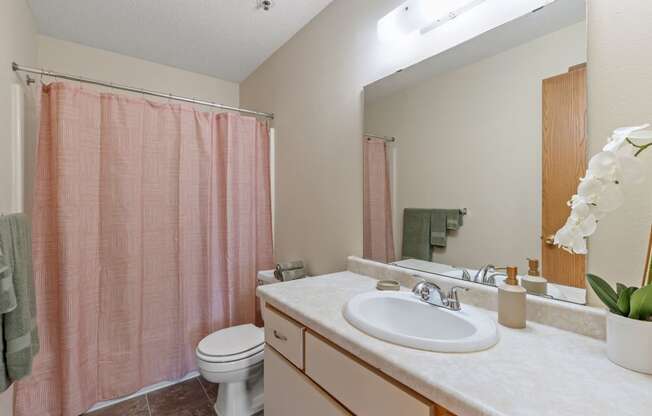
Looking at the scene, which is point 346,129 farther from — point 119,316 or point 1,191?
point 119,316

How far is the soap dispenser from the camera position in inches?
33.6

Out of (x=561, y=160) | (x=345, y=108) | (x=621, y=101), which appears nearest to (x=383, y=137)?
(x=345, y=108)

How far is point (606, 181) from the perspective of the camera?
64 centimetres

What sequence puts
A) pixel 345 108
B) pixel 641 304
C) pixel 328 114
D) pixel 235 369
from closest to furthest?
pixel 641 304
pixel 235 369
pixel 345 108
pixel 328 114

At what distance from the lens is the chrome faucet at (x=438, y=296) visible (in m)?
0.97

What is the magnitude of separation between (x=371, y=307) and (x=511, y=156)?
2.49ft

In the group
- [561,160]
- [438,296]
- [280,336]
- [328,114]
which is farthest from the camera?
[328,114]

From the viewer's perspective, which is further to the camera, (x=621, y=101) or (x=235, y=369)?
(x=235, y=369)

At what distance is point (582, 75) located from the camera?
0.84 meters

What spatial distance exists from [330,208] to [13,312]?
1.45 meters

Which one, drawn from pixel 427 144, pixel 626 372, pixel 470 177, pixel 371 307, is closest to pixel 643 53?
pixel 470 177

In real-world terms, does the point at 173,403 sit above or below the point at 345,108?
below

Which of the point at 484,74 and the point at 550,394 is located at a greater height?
the point at 484,74

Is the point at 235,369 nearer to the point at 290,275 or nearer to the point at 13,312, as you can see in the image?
the point at 290,275
